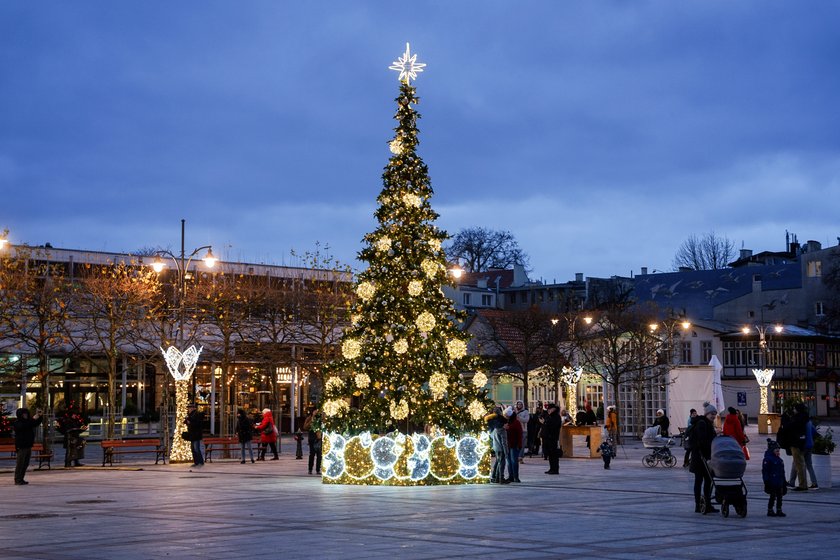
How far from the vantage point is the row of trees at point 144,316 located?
43.9 m

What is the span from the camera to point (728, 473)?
1700cm

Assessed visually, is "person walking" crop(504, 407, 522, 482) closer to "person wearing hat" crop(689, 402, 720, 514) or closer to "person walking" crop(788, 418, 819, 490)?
"person walking" crop(788, 418, 819, 490)

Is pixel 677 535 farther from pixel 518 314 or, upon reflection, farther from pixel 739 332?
pixel 739 332

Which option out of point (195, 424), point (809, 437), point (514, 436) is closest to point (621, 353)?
point (195, 424)

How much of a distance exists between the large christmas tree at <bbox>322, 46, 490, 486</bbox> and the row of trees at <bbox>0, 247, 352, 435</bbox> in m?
17.7

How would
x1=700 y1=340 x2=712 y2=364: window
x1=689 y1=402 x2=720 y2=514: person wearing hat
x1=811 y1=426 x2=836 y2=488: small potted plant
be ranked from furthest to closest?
x1=700 y1=340 x2=712 y2=364: window → x1=811 y1=426 x2=836 y2=488: small potted plant → x1=689 y1=402 x2=720 y2=514: person wearing hat

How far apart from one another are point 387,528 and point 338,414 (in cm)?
884

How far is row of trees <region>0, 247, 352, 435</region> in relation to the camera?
43.9 m

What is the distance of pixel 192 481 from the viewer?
Result: 2638cm

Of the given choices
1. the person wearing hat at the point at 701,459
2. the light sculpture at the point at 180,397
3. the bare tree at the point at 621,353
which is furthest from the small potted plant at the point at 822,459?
the bare tree at the point at 621,353

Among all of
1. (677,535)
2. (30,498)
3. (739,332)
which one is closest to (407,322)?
(30,498)

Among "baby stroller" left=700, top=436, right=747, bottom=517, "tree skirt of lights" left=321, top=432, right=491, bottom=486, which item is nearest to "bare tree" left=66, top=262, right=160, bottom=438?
"tree skirt of lights" left=321, top=432, right=491, bottom=486

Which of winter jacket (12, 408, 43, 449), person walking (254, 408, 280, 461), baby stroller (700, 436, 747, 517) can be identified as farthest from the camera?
person walking (254, 408, 280, 461)

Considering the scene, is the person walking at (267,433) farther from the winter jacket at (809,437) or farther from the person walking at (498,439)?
the winter jacket at (809,437)
